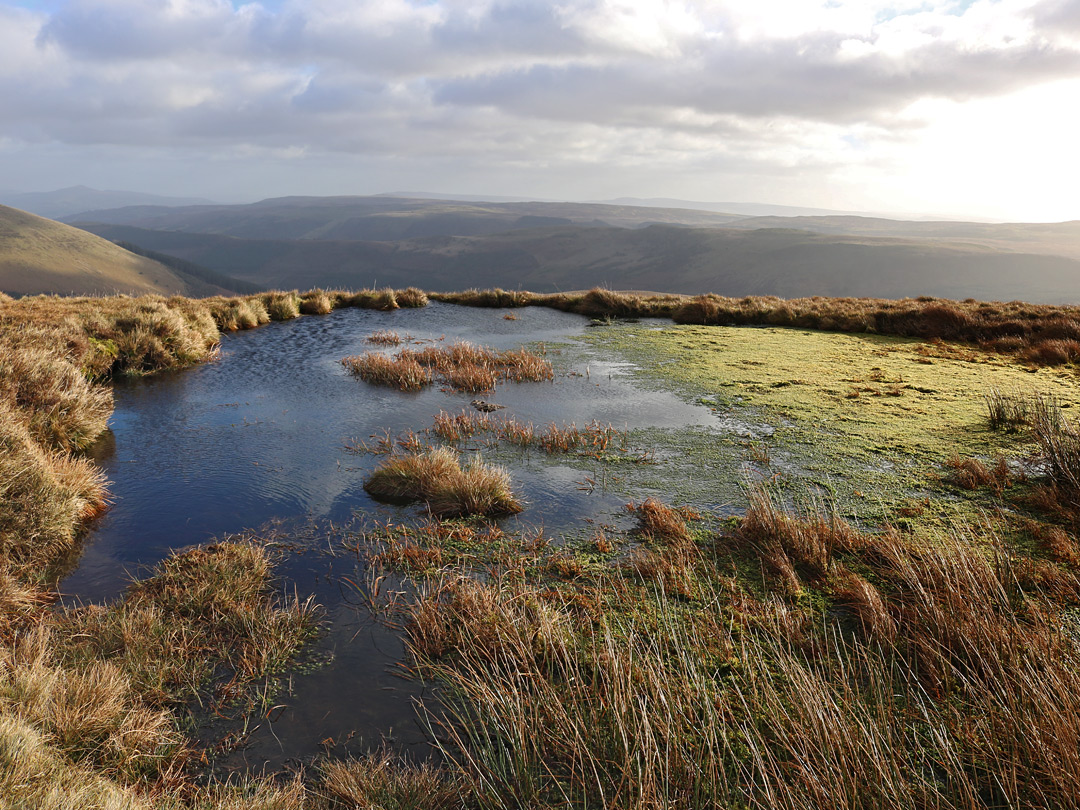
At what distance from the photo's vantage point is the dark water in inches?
157

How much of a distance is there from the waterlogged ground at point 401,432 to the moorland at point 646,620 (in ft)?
0.41

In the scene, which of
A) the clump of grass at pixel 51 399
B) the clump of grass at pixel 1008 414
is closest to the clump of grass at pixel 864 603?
the clump of grass at pixel 1008 414

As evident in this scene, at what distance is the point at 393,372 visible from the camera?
12.5m

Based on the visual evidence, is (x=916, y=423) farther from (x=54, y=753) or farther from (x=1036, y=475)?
(x=54, y=753)

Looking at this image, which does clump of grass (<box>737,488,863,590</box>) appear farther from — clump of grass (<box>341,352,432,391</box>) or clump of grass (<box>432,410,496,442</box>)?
clump of grass (<box>341,352,432,391</box>)

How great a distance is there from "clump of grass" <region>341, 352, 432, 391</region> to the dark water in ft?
1.43

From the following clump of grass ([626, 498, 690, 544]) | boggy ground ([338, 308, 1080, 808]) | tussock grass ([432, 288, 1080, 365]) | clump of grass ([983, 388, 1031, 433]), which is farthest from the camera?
tussock grass ([432, 288, 1080, 365])

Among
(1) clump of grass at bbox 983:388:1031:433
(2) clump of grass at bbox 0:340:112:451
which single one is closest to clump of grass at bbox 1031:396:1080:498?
(1) clump of grass at bbox 983:388:1031:433

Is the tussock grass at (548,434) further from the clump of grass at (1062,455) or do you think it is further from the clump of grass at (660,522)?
the clump of grass at (1062,455)

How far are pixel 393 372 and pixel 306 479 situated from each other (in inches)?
200

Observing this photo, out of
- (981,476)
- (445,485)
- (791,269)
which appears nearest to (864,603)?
(981,476)

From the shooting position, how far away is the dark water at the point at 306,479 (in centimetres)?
399

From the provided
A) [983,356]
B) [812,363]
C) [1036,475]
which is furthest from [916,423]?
[983,356]

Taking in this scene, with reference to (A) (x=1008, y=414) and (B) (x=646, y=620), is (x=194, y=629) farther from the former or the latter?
(A) (x=1008, y=414)
